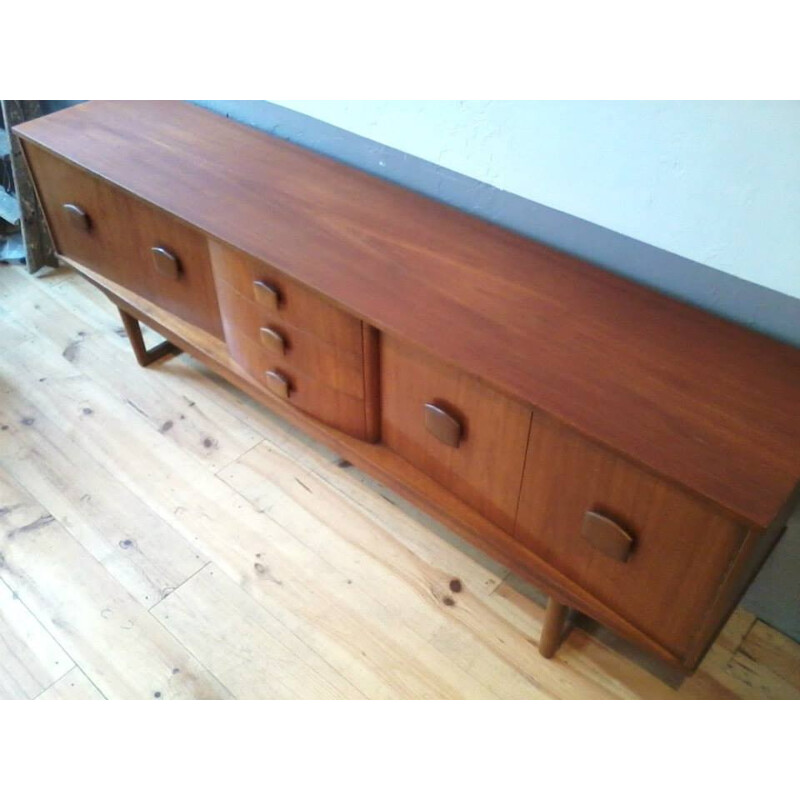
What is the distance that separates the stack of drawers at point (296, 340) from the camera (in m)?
1.18

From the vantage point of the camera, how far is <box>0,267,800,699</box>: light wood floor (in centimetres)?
128

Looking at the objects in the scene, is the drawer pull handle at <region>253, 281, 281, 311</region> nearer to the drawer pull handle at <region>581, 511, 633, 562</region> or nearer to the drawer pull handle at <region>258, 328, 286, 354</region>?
the drawer pull handle at <region>258, 328, 286, 354</region>

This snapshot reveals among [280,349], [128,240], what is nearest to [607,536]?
[280,349]

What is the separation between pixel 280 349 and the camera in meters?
1.30

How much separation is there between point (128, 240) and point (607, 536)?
1082 millimetres

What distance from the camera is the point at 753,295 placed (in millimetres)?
1052

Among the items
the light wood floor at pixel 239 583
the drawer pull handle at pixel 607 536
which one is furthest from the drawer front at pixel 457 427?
the light wood floor at pixel 239 583

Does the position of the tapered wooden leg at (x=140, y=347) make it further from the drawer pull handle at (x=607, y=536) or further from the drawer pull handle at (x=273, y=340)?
the drawer pull handle at (x=607, y=536)

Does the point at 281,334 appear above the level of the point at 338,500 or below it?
above

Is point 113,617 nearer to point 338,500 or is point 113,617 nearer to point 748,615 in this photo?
point 338,500

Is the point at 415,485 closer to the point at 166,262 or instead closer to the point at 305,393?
the point at 305,393
